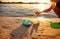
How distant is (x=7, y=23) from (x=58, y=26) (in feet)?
1.53

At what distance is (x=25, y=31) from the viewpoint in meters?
1.05

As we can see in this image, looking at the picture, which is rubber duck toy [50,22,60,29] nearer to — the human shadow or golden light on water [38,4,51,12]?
the human shadow

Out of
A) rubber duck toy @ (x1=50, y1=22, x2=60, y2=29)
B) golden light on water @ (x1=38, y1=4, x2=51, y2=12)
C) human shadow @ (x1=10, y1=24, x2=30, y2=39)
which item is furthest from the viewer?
golden light on water @ (x1=38, y1=4, x2=51, y2=12)

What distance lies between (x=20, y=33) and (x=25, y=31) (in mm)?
52

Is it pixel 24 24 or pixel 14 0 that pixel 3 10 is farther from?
pixel 24 24

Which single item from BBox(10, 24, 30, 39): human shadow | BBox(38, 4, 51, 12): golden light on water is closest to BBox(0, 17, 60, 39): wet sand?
BBox(10, 24, 30, 39): human shadow

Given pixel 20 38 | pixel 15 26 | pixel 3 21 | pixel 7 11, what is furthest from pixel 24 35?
pixel 7 11

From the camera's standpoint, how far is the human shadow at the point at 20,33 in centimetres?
97

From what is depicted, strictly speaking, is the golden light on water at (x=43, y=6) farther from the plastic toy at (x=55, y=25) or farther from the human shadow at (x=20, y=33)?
the human shadow at (x=20, y=33)

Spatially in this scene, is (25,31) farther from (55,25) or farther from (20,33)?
(55,25)

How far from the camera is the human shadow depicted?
0.97m

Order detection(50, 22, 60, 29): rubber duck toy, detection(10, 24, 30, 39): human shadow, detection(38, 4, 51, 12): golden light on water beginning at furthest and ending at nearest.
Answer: detection(38, 4, 51, 12): golden light on water, detection(50, 22, 60, 29): rubber duck toy, detection(10, 24, 30, 39): human shadow

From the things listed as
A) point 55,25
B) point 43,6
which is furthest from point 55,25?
point 43,6

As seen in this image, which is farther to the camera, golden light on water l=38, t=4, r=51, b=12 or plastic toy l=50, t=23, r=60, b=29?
golden light on water l=38, t=4, r=51, b=12
